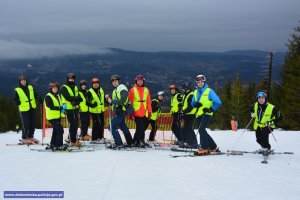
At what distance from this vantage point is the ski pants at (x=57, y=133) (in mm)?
12218

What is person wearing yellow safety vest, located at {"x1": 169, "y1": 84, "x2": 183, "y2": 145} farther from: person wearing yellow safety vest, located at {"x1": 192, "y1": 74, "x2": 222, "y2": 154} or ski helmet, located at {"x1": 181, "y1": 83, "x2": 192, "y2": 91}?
person wearing yellow safety vest, located at {"x1": 192, "y1": 74, "x2": 222, "y2": 154}

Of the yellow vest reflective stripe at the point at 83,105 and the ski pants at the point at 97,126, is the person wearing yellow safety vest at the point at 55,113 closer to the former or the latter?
the yellow vest reflective stripe at the point at 83,105

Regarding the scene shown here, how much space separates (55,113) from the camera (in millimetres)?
12172

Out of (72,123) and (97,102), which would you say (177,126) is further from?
(72,123)

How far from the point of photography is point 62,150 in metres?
12.1

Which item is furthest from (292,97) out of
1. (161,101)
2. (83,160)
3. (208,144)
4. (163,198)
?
(163,198)

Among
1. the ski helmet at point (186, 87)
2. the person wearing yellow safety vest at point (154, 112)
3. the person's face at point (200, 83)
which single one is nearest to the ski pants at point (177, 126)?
the person wearing yellow safety vest at point (154, 112)

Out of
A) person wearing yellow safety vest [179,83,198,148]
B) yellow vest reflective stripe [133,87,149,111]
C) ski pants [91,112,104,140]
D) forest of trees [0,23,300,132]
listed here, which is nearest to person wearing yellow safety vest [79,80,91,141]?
ski pants [91,112,104,140]

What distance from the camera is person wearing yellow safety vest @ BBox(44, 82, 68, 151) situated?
39.9ft

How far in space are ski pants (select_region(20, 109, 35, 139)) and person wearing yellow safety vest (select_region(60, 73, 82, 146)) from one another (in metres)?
1.80

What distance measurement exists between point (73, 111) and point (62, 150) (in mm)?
1643

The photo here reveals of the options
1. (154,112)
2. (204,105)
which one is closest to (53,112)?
(154,112)

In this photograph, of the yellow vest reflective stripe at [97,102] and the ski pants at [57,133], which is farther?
the yellow vest reflective stripe at [97,102]

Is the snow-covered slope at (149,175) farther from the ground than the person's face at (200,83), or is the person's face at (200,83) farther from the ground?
the person's face at (200,83)
